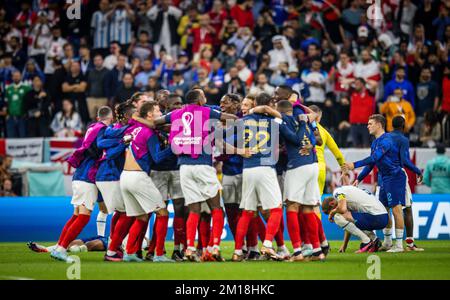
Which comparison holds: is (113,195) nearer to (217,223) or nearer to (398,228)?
(217,223)

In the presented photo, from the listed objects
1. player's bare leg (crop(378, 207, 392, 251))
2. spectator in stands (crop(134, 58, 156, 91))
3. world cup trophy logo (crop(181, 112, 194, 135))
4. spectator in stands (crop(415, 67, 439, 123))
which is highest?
spectator in stands (crop(134, 58, 156, 91))

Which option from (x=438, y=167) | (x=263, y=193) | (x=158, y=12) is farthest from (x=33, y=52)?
(x=263, y=193)

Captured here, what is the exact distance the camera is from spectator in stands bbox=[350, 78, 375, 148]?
23.7 meters

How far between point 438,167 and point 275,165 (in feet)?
21.6

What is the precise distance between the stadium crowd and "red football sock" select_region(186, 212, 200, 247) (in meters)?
8.49

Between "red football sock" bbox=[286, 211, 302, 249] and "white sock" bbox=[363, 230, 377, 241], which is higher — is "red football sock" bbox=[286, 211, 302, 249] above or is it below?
above

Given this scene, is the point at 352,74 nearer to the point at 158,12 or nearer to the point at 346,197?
the point at 158,12

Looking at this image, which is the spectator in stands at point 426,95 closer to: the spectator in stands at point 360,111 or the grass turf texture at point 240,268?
the spectator in stands at point 360,111

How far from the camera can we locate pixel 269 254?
14531 mm

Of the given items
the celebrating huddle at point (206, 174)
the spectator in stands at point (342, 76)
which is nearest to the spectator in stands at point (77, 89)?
the spectator in stands at point (342, 76)

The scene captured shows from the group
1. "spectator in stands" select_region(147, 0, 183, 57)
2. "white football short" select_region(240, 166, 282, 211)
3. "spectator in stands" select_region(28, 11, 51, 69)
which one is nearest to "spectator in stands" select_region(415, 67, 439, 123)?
"spectator in stands" select_region(147, 0, 183, 57)

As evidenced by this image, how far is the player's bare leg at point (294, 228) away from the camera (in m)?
14.5

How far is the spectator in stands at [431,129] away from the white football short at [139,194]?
10.3 m

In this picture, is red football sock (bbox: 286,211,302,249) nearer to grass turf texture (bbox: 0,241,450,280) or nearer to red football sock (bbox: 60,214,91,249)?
grass turf texture (bbox: 0,241,450,280)
